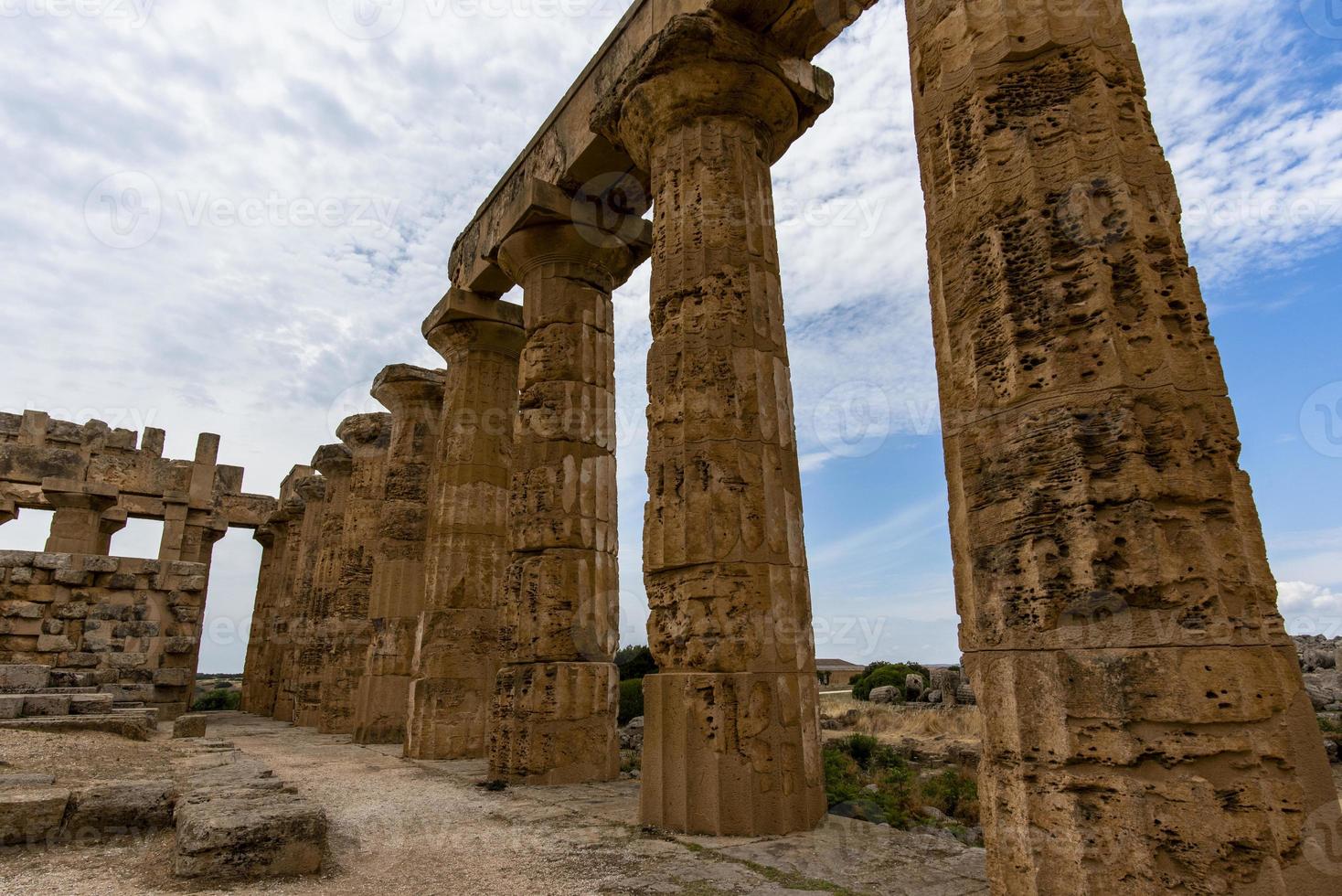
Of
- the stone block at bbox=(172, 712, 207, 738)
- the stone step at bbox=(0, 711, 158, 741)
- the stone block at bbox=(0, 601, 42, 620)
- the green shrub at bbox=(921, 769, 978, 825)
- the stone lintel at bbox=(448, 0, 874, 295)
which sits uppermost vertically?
the stone lintel at bbox=(448, 0, 874, 295)

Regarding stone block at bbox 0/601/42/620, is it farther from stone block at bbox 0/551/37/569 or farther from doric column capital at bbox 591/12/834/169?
doric column capital at bbox 591/12/834/169

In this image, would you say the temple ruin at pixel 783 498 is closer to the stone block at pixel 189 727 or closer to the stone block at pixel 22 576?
the stone block at pixel 22 576

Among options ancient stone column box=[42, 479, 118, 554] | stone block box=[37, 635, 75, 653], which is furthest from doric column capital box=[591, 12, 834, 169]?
ancient stone column box=[42, 479, 118, 554]

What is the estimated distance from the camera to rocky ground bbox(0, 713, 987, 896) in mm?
3936

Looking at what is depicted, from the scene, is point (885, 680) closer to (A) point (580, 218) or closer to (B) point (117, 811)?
(A) point (580, 218)

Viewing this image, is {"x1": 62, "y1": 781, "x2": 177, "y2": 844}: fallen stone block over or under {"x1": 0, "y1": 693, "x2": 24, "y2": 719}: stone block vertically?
under

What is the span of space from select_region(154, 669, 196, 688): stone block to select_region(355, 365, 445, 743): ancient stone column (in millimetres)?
3866

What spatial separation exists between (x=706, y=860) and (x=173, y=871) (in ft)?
9.24

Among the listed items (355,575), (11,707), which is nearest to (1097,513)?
(11,707)

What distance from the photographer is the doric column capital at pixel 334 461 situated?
55.1ft

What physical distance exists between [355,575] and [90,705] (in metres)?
4.52

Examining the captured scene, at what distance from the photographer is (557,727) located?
7695 millimetres

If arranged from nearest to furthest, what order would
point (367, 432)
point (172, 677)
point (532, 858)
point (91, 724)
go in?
point (532, 858) < point (91, 724) < point (172, 677) < point (367, 432)

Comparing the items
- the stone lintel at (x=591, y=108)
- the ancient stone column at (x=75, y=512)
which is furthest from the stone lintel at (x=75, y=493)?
the stone lintel at (x=591, y=108)
